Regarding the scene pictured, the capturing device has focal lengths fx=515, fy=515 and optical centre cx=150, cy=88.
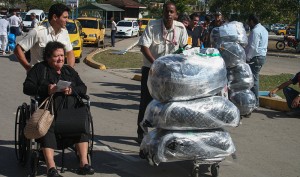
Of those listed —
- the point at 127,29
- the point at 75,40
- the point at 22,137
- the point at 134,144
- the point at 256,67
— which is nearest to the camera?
the point at 22,137

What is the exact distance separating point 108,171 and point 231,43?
150 inches

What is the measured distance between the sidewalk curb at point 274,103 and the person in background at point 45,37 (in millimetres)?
5048

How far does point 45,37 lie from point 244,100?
4.00m

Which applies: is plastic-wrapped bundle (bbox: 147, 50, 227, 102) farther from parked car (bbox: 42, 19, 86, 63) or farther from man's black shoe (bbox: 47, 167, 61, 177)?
parked car (bbox: 42, 19, 86, 63)

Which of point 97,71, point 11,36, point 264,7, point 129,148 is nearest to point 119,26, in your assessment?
point 264,7

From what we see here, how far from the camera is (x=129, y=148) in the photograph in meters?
6.88

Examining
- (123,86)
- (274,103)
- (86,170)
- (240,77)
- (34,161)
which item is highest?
(240,77)

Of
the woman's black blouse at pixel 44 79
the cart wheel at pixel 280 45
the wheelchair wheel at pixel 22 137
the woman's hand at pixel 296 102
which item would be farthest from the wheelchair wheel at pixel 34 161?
the cart wheel at pixel 280 45

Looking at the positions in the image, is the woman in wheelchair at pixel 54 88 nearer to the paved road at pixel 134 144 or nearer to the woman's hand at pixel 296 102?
the paved road at pixel 134 144

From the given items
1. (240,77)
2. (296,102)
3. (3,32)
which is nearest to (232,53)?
(240,77)

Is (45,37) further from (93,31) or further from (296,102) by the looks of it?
(93,31)

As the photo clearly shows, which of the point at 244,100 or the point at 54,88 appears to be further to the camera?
the point at 244,100

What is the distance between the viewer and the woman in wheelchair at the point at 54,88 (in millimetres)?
5266

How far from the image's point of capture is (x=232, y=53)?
8.71 meters
